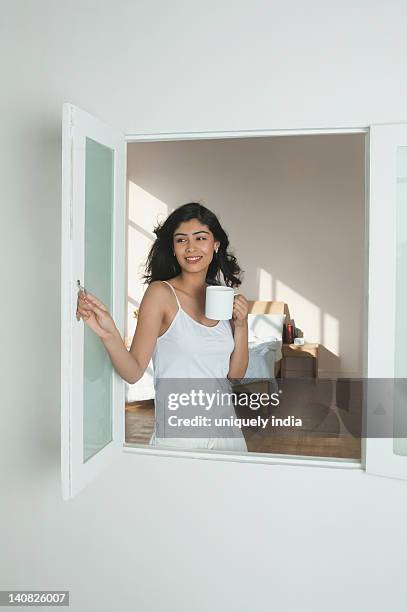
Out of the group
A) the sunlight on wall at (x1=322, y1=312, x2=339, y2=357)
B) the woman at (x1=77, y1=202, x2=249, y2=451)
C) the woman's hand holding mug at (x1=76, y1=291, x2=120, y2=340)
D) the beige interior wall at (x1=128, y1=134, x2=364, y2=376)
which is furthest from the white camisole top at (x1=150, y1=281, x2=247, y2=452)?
the sunlight on wall at (x1=322, y1=312, x2=339, y2=357)

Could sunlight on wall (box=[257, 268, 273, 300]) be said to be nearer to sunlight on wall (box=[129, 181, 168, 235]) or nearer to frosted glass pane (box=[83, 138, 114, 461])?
sunlight on wall (box=[129, 181, 168, 235])

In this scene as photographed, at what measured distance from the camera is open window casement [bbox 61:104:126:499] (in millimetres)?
1917

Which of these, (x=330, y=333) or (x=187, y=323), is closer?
(x=187, y=323)

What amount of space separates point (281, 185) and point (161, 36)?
17.2 feet

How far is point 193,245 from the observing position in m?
2.58

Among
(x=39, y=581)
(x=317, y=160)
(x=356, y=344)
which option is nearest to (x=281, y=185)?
(x=317, y=160)

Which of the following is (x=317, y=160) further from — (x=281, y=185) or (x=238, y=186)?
(x=238, y=186)

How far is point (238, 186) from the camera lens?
24.7ft

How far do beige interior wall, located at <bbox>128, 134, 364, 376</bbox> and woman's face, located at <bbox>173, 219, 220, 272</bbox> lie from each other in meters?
4.78

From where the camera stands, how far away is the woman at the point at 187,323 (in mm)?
2428

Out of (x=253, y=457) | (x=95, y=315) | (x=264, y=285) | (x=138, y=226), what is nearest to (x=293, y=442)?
(x=253, y=457)

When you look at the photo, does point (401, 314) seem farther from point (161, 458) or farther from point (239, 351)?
point (161, 458)

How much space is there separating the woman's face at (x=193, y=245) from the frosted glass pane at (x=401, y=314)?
0.81 meters

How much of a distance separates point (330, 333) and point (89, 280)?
18.0ft
